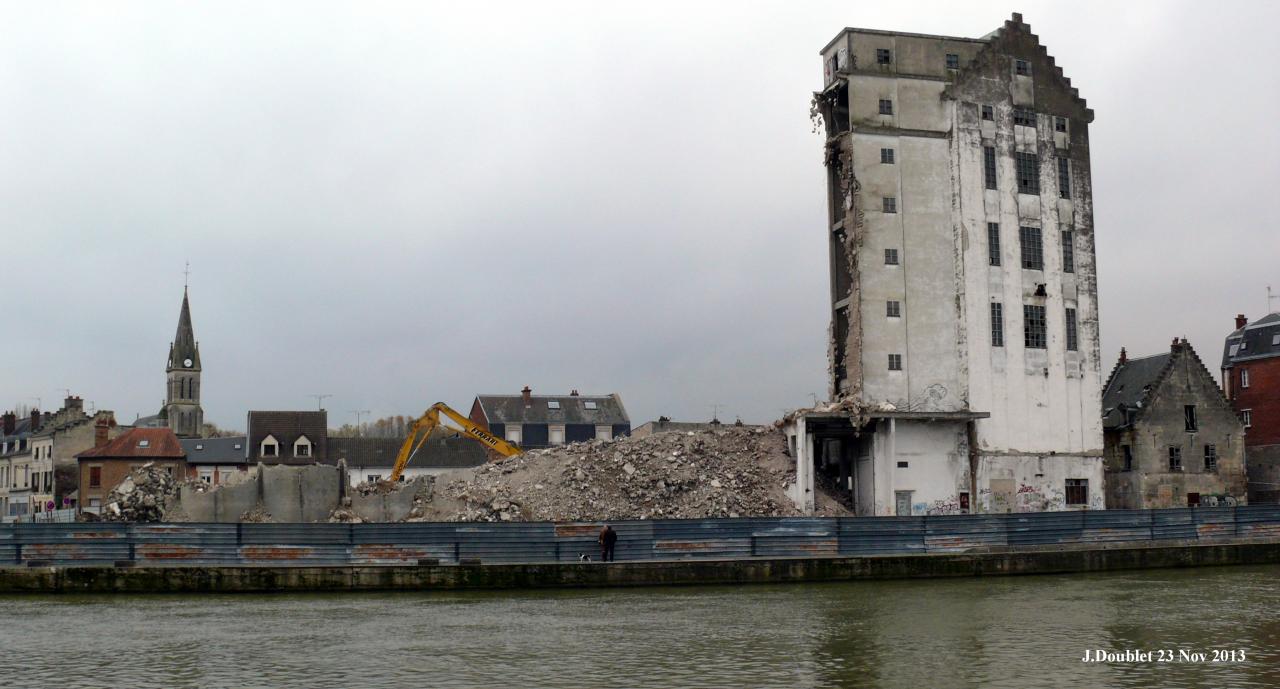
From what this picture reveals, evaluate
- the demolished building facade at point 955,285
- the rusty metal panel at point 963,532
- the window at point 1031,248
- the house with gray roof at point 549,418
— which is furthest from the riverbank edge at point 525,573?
the house with gray roof at point 549,418

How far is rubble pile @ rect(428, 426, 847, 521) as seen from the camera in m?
46.9

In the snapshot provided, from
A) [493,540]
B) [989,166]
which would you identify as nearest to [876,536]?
[493,540]

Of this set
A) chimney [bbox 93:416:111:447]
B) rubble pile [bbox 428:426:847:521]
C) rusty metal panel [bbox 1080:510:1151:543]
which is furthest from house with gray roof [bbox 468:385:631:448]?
rusty metal panel [bbox 1080:510:1151:543]

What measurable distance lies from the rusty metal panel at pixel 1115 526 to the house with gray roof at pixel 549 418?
56.1 m

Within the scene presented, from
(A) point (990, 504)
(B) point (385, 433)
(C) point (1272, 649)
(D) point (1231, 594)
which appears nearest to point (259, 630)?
(C) point (1272, 649)

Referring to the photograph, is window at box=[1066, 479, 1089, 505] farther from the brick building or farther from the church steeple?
the church steeple

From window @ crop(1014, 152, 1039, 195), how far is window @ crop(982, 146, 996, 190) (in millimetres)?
1187

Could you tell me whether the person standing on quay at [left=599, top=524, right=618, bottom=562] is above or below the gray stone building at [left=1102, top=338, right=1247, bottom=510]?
below

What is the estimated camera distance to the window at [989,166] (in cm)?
5275

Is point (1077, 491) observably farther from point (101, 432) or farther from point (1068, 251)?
point (101, 432)

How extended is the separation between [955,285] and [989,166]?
18.2ft

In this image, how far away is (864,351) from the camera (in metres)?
50.2

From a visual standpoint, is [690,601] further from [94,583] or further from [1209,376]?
[1209,376]

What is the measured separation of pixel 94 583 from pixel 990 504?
112 feet
